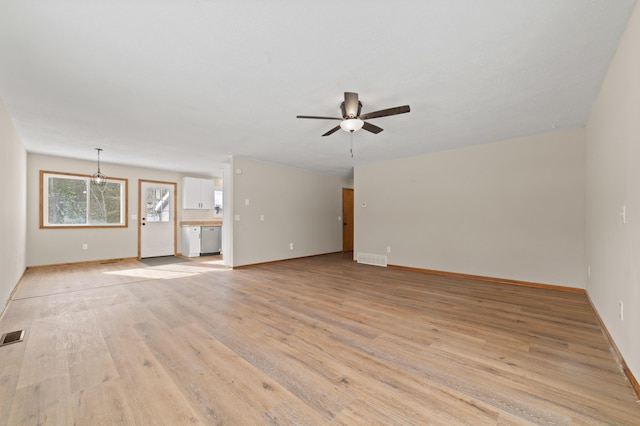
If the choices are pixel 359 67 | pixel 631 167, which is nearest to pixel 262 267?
pixel 359 67

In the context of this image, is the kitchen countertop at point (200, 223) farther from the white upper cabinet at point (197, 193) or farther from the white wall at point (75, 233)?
the white wall at point (75, 233)

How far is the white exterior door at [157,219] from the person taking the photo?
6.93 m

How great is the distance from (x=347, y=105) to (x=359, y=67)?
40 centimetres

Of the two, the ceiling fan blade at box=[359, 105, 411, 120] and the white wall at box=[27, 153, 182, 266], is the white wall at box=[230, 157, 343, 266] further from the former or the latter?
the ceiling fan blade at box=[359, 105, 411, 120]

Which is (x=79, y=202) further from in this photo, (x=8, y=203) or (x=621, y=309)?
(x=621, y=309)

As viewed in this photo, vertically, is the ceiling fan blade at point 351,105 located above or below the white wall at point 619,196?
above

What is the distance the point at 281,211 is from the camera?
6.59 meters

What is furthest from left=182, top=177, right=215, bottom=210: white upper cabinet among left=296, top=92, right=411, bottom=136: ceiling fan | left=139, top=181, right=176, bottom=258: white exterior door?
left=296, top=92, right=411, bottom=136: ceiling fan

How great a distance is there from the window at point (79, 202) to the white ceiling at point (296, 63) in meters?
2.44

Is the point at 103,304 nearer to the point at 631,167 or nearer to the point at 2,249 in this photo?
the point at 2,249

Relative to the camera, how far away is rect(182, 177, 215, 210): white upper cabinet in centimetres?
746

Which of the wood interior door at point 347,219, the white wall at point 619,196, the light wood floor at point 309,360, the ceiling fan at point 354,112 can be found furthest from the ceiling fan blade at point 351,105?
the wood interior door at point 347,219

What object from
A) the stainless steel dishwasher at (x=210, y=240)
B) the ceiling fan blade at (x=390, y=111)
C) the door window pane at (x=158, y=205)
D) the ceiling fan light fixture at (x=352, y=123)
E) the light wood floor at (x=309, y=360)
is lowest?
the light wood floor at (x=309, y=360)

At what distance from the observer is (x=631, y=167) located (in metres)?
1.84
